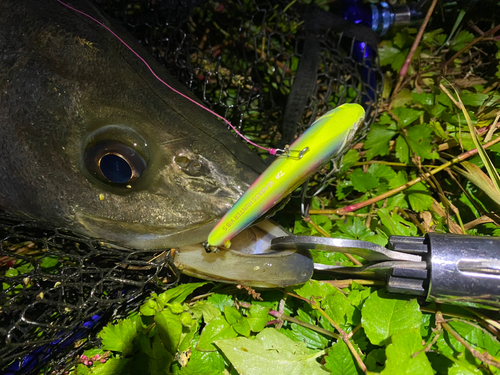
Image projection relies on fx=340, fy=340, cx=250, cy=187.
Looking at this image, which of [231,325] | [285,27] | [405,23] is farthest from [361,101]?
[231,325]

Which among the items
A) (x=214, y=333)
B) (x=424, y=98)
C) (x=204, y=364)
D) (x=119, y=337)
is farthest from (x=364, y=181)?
(x=119, y=337)

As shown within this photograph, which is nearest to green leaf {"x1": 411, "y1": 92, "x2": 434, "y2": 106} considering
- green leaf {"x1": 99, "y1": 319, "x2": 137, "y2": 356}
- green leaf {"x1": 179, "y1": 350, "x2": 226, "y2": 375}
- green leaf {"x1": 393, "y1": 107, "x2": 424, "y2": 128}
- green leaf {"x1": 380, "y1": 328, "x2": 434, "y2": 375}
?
green leaf {"x1": 393, "y1": 107, "x2": 424, "y2": 128}

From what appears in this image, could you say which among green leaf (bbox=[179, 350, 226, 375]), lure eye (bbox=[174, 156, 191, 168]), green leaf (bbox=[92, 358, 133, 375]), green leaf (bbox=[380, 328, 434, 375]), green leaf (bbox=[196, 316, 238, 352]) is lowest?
green leaf (bbox=[92, 358, 133, 375])

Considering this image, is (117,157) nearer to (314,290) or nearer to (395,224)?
(314,290)

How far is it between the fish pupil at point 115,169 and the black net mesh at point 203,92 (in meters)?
0.28

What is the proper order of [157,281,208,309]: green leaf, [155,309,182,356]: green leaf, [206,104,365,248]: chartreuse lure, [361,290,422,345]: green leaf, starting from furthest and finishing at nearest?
[157,281,208,309]: green leaf < [155,309,182,356]: green leaf < [361,290,422,345]: green leaf < [206,104,365,248]: chartreuse lure

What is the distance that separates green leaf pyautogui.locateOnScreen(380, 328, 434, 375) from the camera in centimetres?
114

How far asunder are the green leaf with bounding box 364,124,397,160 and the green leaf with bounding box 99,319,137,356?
156 cm

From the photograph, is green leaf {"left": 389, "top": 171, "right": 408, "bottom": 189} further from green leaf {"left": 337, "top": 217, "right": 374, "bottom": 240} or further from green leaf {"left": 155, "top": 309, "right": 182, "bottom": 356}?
green leaf {"left": 155, "top": 309, "right": 182, "bottom": 356}

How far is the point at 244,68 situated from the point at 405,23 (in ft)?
3.39

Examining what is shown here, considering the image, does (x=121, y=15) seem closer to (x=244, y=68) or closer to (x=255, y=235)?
(x=244, y=68)

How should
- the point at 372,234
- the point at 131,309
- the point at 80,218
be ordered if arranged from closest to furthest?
the point at 80,218 → the point at 131,309 → the point at 372,234

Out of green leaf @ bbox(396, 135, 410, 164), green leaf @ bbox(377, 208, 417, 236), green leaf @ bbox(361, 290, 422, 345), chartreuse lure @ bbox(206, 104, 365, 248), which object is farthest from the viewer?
green leaf @ bbox(396, 135, 410, 164)

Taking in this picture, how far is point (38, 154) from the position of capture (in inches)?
58.3
